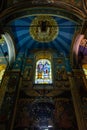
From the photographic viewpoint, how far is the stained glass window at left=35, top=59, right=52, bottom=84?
1145 cm

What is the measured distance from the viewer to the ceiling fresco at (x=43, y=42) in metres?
12.6

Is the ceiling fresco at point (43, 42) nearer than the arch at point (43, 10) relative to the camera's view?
No

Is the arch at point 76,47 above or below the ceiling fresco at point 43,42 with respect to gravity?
below

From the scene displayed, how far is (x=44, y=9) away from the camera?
34.4 feet

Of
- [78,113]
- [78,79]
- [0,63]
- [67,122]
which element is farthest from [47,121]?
[0,63]

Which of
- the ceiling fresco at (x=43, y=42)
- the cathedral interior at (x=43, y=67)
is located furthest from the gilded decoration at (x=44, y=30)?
the ceiling fresco at (x=43, y=42)

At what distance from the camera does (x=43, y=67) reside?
1260 cm

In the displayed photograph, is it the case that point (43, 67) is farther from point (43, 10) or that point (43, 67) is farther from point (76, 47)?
point (43, 10)

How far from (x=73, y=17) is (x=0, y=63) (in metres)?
5.69

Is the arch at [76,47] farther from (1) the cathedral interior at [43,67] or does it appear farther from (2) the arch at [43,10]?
(2) the arch at [43,10]

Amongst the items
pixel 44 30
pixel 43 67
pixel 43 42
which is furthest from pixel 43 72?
pixel 44 30

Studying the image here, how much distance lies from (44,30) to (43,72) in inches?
121

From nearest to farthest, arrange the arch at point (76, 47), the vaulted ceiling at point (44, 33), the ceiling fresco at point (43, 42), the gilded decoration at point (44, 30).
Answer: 1. the vaulted ceiling at point (44, 33)
2. the arch at point (76, 47)
3. the ceiling fresco at point (43, 42)
4. the gilded decoration at point (44, 30)

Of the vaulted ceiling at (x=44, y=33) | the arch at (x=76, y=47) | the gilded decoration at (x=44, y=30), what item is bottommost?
the arch at (x=76, y=47)
